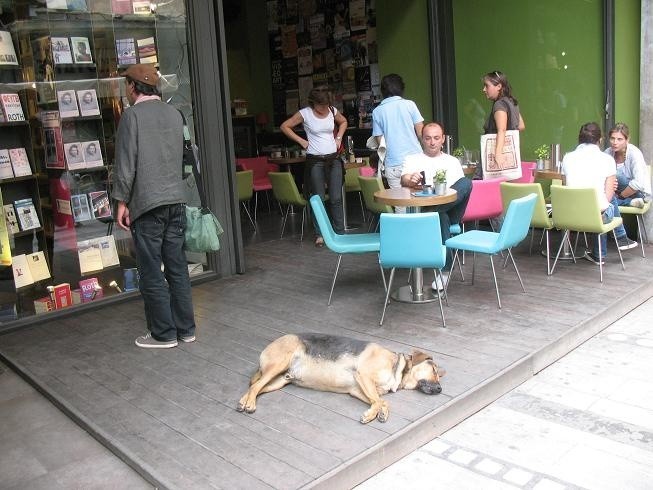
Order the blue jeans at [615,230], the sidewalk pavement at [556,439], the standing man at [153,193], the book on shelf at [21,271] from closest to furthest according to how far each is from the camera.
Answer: the sidewalk pavement at [556,439]
the standing man at [153,193]
the book on shelf at [21,271]
the blue jeans at [615,230]

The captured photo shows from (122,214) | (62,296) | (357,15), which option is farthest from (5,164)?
(357,15)

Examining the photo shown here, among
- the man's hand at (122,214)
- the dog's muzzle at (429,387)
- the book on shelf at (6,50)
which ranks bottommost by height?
the dog's muzzle at (429,387)

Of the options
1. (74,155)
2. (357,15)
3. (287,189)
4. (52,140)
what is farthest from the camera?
(357,15)

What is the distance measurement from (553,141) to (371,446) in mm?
5301

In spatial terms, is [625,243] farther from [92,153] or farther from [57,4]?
[57,4]

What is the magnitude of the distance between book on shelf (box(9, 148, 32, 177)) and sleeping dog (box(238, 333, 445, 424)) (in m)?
2.64

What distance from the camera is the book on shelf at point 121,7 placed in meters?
5.60

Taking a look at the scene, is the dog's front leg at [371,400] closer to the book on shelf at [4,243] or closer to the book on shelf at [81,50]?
the book on shelf at [4,243]

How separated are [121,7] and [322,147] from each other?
2.48 metres

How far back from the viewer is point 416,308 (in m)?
5.20

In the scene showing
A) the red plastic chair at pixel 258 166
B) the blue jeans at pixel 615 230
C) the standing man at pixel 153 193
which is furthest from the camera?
the red plastic chair at pixel 258 166

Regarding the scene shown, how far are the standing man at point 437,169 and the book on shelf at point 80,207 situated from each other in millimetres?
2464

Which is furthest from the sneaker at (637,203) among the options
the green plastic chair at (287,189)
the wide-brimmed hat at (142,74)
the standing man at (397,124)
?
the wide-brimmed hat at (142,74)

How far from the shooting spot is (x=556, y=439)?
11.3 ft
